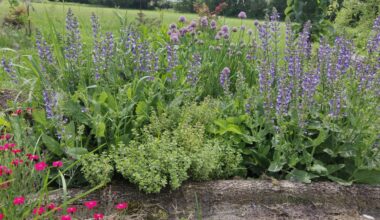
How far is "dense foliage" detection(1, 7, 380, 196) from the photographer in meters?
2.80

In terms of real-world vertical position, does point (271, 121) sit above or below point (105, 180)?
above

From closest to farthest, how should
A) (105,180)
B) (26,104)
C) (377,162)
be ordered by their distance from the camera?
(105,180)
(377,162)
(26,104)

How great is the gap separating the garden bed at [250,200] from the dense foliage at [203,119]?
11 centimetres

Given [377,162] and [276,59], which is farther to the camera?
[276,59]

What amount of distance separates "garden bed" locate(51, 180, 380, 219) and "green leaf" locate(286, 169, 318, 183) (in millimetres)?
59

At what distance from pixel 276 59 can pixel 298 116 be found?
0.81m

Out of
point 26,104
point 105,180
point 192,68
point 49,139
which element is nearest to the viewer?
point 105,180

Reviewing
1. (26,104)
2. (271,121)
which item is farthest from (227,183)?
(26,104)

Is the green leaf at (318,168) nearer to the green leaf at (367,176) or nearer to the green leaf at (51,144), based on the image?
the green leaf at (367,176)

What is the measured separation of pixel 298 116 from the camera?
3047 mm

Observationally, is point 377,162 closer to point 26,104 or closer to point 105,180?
point 105,180

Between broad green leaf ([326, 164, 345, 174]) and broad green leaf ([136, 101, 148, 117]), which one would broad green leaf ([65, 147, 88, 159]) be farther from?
broad green leaf ([326, 164, 345, 174])

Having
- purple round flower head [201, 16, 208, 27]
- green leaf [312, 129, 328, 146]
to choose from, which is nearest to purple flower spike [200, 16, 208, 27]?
purple round flower head [201, 16, 208, 27]

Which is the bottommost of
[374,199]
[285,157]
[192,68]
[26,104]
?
[374,199]
